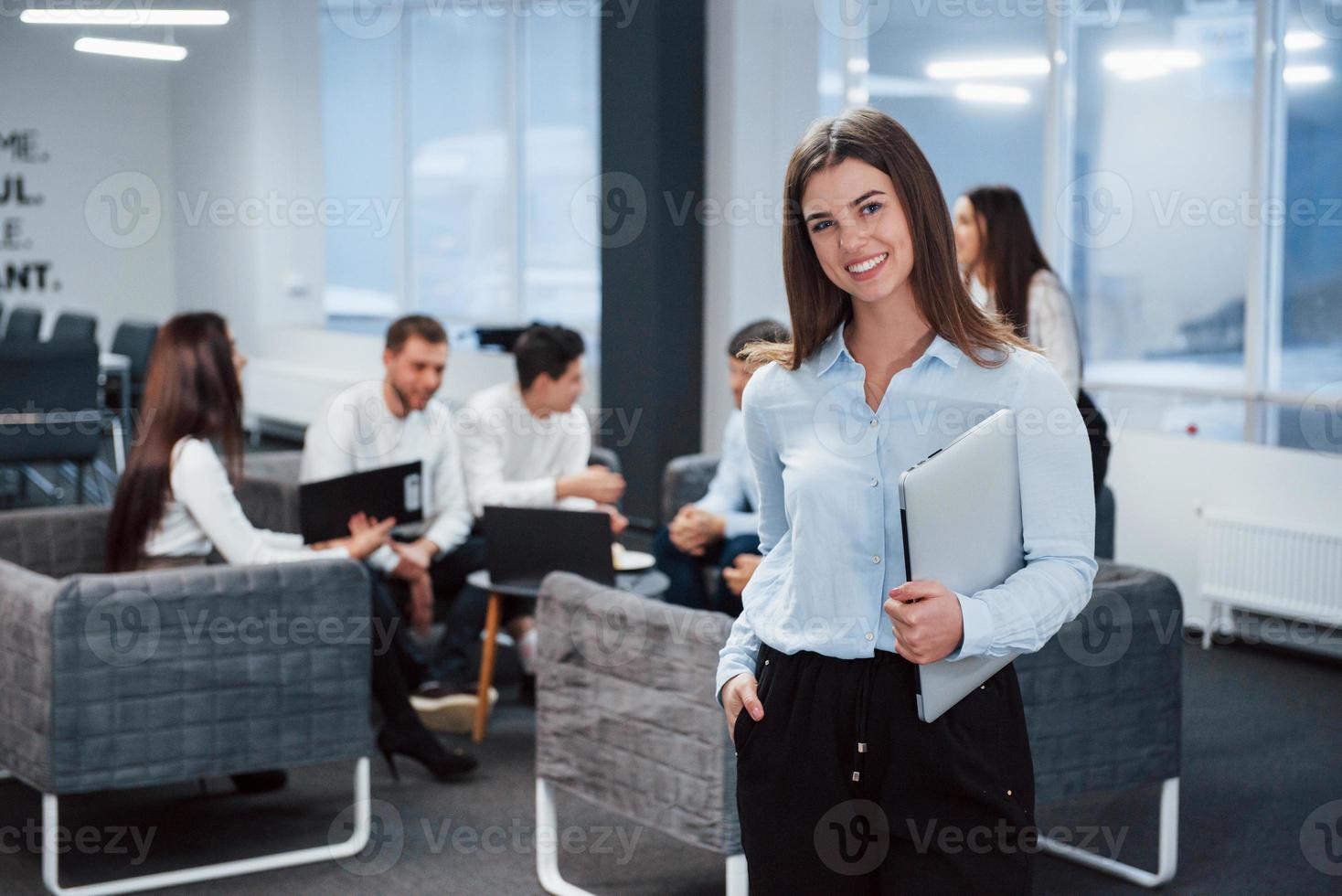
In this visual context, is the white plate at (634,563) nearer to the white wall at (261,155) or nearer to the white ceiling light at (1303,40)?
the white ceiling light at (1303,40)

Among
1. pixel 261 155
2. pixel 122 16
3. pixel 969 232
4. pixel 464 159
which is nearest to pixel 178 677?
pixel 969 232

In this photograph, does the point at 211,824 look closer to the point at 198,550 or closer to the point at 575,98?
the point at 198,550

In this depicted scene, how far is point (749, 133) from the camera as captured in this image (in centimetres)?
654

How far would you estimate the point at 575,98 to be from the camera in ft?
27.7

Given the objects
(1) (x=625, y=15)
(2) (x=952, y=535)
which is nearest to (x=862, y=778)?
(2) (x=952, y=535)

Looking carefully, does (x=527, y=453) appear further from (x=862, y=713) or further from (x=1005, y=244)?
(x=862, y=713)

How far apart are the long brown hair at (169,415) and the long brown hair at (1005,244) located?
6.17 feet

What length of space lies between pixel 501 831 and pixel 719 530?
1.09m

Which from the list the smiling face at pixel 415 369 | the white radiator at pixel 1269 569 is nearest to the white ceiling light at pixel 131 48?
the smiling face at pixel 415 369

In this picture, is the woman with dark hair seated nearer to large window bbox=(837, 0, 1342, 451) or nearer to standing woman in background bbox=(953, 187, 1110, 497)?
standing woman in background bbox=(953, 187, 1110, 497)

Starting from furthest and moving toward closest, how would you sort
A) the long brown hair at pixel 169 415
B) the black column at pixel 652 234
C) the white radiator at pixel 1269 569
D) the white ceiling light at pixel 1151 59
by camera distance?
the black column at pixel 652 234 < the white ceiling light at pixel 1151 59 < the white radiator at pixel 1269 569 < the long brown hair at pixel 169 415

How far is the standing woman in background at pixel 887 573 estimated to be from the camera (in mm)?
1463

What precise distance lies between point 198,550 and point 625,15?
3.85 m

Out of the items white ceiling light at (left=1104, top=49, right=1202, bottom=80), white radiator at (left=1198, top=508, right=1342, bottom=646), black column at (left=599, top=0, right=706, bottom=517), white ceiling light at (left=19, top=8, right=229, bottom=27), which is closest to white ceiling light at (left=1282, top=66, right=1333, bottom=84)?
white ceiling light at (left=1104, top=49, right=1202, bottom=80)
